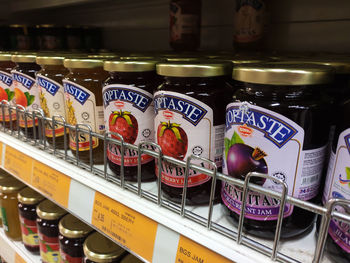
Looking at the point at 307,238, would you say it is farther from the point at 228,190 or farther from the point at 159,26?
the point at 159,26

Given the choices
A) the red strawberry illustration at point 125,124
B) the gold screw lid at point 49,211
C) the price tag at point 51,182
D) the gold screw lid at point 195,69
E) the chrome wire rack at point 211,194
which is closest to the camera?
the chrome wire rack at point 211,194

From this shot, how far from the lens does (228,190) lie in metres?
0.49

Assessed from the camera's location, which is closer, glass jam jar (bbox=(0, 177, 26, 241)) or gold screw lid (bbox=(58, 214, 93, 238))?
gold screw lid (bbox=(58, 214, 93, 238))

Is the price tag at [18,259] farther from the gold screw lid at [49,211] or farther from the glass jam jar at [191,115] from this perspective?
the glass jam jar at [191,115]

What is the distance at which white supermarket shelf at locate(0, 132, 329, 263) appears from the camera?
1.46 feet

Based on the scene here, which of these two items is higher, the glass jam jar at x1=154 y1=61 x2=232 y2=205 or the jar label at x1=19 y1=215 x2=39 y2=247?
the glass jam jar at x1=154 y1=61 x2=232 y2=205

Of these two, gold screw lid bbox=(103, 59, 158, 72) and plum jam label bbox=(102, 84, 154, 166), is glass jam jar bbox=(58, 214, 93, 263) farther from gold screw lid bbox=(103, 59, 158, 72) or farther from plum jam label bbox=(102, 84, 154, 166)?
Result: gold screw lid bbox=(103, 59, 158, 72)

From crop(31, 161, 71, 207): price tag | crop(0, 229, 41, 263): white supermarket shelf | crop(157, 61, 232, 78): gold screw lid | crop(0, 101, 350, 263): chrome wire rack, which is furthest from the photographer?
crop(0, 229, 41, 263): white supermarket shelf

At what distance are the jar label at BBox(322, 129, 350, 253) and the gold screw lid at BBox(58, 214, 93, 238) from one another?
687mm

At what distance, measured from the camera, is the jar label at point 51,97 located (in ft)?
2.52

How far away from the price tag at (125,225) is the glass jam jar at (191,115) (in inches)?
3.5

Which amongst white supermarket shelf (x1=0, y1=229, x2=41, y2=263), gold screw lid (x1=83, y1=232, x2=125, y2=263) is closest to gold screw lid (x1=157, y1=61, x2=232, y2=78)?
gold screw lid (x1=83, y1=232, x2=125, y2=263)

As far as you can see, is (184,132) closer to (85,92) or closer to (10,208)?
(85,92)

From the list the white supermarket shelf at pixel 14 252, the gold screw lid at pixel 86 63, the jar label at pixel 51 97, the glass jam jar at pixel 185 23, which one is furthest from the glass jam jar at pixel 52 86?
the white supermarket shelf at pixel 14 252
